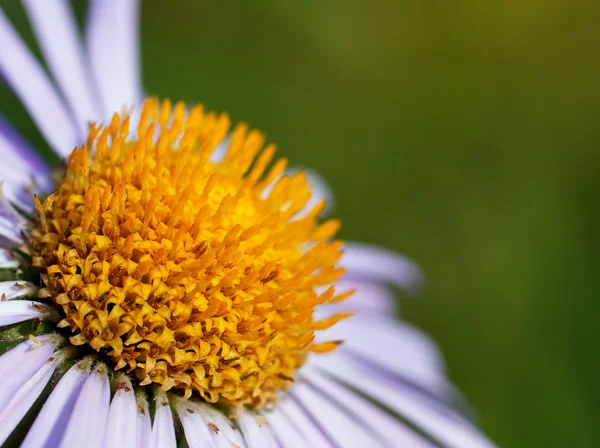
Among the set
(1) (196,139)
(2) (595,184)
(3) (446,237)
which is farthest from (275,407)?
(2) (595,184)

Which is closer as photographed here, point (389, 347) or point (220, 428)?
point (220, 428)

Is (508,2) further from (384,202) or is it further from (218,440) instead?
(218,440)

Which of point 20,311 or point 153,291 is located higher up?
point 153,291

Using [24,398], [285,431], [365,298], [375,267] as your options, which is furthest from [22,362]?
[375,267]

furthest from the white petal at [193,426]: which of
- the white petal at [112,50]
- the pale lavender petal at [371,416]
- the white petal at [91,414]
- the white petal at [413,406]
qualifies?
the white petal at [112,50]

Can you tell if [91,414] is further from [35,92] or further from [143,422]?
[35,92]

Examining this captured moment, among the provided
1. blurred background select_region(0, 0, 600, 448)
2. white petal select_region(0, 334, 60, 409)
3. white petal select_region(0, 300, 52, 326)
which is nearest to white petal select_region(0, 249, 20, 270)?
white petal select_region(0, 300, 52, 326)
